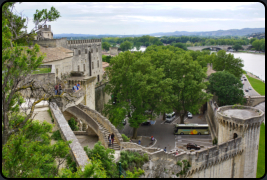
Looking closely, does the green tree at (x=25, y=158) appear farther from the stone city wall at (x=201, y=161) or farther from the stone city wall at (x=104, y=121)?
the stone city wall at (x=104, y=121)

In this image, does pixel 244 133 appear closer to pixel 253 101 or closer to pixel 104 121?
pixel 104 121

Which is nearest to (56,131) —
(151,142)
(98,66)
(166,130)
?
(151,142)

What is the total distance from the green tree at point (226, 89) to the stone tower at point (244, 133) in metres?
17.1

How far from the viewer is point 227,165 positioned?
81.2ft

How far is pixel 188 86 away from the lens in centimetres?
3566

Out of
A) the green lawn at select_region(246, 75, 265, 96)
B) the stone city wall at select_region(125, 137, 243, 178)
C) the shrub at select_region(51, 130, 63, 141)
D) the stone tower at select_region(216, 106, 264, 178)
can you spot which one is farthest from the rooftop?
the green lawn at select_region(246, 75, 265, 96)

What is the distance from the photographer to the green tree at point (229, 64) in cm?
5759

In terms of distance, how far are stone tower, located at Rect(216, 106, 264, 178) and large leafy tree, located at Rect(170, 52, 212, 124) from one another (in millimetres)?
9651

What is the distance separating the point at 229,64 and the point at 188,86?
1104 inches

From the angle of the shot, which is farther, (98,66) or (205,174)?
(98,66)

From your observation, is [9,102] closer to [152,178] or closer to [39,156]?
[39,156]

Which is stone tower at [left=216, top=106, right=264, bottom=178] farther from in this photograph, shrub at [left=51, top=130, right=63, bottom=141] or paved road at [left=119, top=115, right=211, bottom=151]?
shrub at [left=51, top=130, right=63, bottom=141]

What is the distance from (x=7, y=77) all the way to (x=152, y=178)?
11944mm

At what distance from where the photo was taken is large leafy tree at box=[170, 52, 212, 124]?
35.7 meters
